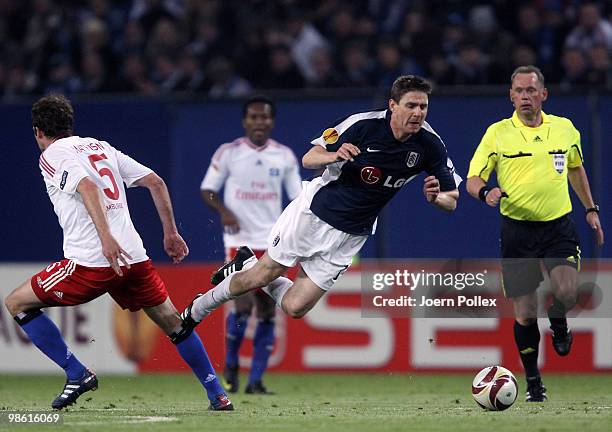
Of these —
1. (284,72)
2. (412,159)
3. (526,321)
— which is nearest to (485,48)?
(284,72)

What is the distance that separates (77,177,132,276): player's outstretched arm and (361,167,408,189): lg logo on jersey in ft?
6.09

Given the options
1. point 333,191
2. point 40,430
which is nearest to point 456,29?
point 333,191

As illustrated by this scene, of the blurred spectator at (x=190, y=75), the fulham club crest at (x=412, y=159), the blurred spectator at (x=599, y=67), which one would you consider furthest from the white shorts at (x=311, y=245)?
the blurred spectator at (x=190, y=75)

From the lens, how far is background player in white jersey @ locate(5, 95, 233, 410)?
27.7 ft

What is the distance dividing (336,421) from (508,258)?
96.5 inches

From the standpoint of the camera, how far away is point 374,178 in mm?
9141

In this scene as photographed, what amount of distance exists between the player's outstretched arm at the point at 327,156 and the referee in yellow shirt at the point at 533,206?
1615mm

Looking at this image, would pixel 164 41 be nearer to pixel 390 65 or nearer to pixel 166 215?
pixel 390 65

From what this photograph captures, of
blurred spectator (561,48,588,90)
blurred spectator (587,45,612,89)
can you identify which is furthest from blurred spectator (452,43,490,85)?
blurred spectator (587,45,612,89)

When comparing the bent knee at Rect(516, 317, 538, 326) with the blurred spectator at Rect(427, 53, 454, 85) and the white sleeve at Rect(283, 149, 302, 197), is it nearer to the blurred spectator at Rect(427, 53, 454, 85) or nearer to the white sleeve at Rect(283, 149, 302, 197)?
the white sleeve at Rect(283, 149, 302, 197)

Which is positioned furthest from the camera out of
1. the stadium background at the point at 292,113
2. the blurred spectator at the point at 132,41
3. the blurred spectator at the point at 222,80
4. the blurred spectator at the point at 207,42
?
the blurred spectator at the point at 132,41

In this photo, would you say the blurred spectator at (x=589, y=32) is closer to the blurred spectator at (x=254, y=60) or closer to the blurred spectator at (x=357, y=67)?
the blurred spectator at (x=357, y=67)

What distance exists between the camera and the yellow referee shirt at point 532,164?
1003 centimetres

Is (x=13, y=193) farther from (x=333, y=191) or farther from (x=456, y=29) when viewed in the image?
(x=333, y=191)
